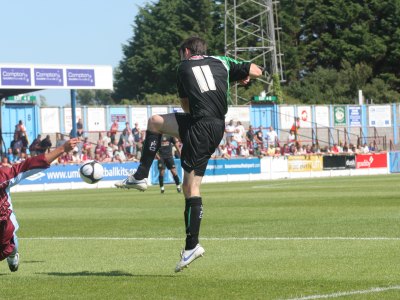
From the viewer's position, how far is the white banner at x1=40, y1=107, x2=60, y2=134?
4922 centimetres

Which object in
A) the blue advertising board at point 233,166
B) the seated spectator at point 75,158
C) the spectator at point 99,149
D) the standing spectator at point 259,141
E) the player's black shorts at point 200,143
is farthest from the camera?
the standing spectator at point 259,141

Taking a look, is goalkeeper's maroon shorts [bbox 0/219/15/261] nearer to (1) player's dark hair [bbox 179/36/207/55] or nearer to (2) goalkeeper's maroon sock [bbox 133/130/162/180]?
(2) goalkeeper's maroon sock [bbox 133/130/162/180]

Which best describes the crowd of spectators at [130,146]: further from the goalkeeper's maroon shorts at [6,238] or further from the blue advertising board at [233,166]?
the goalkeeper's maroon shorts at [6,238]

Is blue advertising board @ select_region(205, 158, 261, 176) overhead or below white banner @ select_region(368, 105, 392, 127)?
below

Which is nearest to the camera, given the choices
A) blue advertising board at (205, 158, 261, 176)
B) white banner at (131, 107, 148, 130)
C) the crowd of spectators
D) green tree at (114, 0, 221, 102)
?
the crowd of spectators

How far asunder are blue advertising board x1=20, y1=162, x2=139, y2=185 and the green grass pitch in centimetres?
1744

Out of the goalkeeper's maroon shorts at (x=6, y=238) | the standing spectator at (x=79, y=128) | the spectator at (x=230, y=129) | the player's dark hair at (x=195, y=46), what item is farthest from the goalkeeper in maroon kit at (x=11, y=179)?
the spectator at (x=230, y=129)

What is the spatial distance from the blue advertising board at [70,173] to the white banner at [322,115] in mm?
21217

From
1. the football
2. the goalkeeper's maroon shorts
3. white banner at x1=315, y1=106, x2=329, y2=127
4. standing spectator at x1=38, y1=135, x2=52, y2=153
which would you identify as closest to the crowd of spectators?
standing spectator at x1=38, y1=135, x2=52, y2=153

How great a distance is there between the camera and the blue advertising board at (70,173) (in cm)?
3925

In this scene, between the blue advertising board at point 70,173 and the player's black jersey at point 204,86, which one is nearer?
the player's black jersey at point 204,86

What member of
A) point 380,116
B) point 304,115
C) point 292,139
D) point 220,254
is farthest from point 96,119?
point 220,254

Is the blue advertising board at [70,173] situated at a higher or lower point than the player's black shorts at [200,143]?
lower

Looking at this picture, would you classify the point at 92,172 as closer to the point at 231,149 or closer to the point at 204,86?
the point at 204,86
